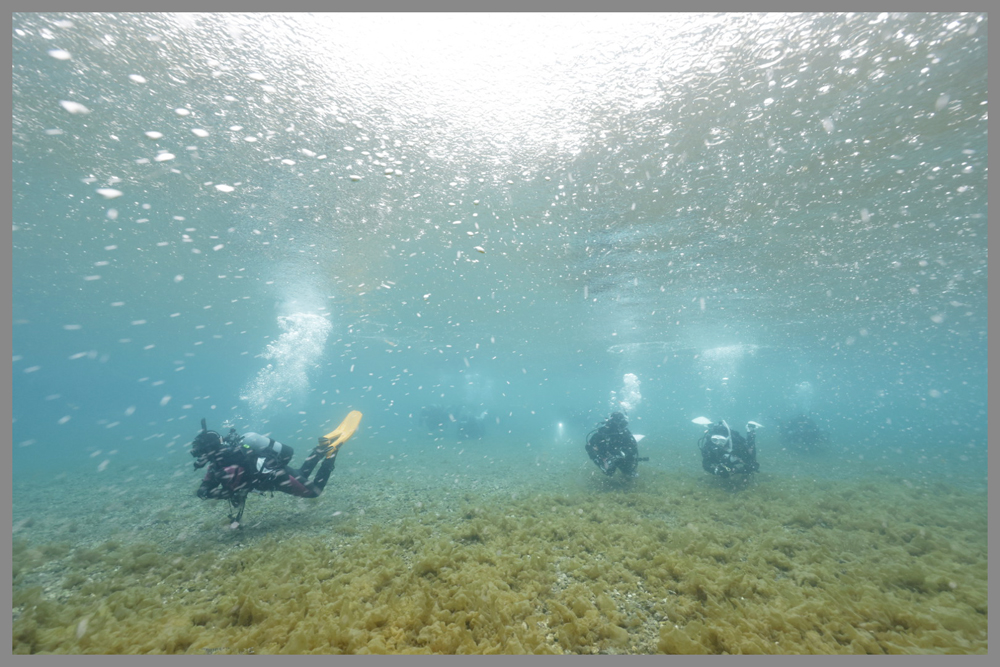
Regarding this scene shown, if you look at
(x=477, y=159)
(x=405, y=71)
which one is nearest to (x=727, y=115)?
(x=477, y=159)

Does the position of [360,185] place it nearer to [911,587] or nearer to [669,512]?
[669,512]

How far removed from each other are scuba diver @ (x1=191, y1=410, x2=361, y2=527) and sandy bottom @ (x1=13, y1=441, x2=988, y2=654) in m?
0.85

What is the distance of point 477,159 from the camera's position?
901 centimetres

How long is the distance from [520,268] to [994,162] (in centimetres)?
1334

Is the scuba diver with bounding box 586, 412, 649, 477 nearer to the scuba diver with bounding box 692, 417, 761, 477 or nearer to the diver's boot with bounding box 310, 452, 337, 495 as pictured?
the scuba diver with bounding box 692, 417, 761, 477

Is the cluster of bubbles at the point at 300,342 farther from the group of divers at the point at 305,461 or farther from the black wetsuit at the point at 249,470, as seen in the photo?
the black wetsuit at the point at 249,470

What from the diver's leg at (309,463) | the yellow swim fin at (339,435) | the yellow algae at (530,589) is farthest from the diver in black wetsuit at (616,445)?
the diver's leg at (309,463)

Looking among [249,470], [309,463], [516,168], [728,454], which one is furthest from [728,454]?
[249,470]

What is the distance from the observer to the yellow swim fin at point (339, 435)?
8.53 meters

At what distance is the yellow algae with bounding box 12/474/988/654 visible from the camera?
Result: 11.5ft

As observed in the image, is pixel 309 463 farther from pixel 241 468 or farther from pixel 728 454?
pixel 728 454

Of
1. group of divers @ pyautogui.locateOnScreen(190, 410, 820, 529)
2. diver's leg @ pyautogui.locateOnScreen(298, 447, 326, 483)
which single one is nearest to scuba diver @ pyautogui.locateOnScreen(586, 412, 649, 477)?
group of divers @ pyautogui.locateOnScreen(190, 410, 820, 529)

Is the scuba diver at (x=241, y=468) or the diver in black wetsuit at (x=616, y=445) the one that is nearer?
the scuba diver at (x=241, y=468)

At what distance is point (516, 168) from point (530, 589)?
9.27m
